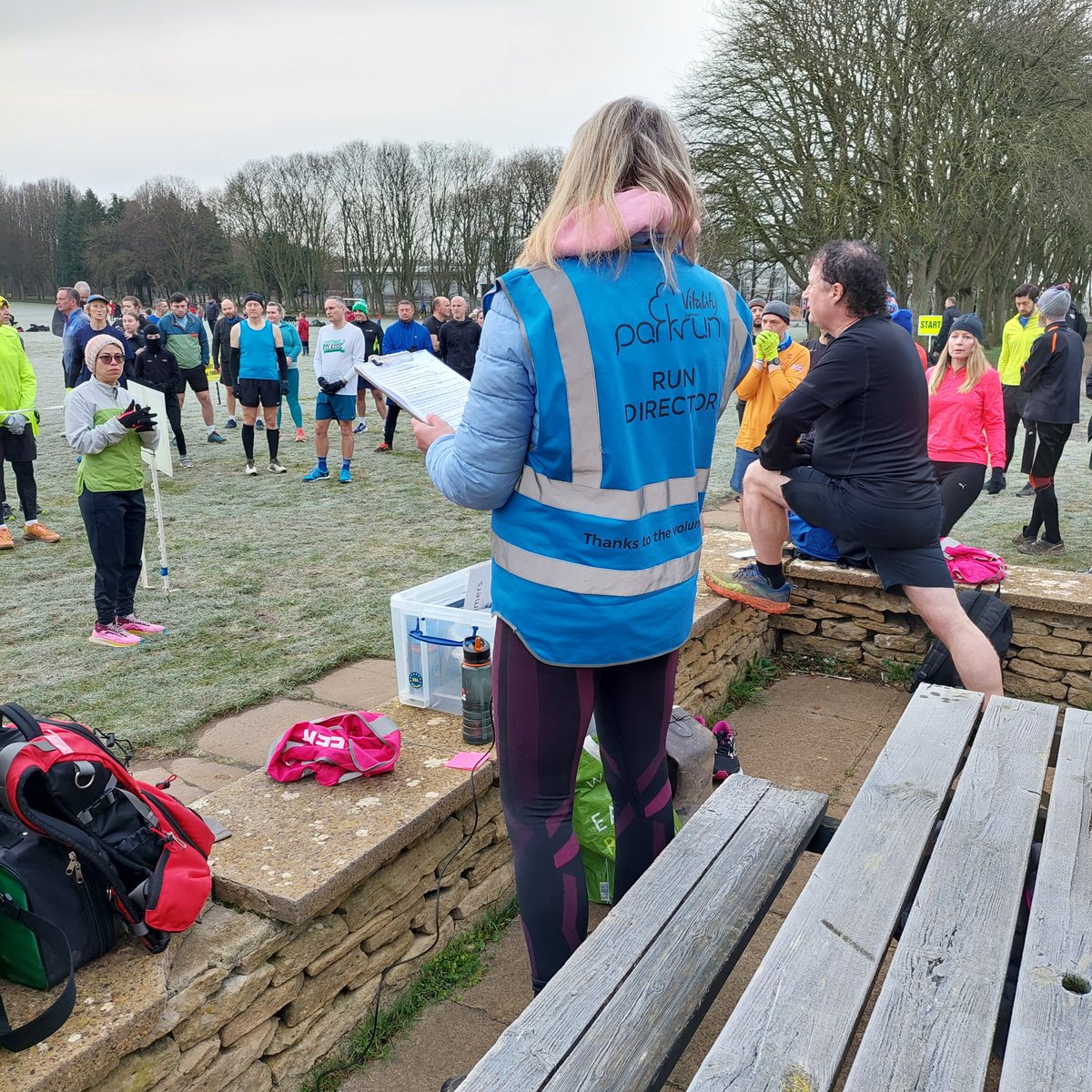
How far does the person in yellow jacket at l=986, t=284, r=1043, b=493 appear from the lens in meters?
10.1

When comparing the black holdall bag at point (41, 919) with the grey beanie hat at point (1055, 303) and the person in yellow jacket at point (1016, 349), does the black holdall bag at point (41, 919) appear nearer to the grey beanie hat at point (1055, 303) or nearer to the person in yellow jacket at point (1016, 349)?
the grey beanie hat at point (1055, 303)

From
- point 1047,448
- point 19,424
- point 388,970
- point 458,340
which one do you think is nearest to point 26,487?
point 19,424

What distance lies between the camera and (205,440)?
537 inches

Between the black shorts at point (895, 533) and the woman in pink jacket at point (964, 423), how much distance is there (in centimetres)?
181

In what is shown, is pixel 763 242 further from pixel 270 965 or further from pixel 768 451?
pixel 270 965

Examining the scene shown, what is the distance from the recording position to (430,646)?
11.1 ft

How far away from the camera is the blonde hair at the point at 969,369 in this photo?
19.4 feet

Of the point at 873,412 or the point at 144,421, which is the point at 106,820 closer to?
the point at 873,412

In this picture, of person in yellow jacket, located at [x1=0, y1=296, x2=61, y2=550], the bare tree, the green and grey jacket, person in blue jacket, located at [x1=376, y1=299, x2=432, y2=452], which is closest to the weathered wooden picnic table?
the green and grey jacket

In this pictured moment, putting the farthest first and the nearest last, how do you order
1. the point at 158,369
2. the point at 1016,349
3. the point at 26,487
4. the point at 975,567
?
the point at 158,369 → the point at 1016,349 → the point at 26,487 → the point at 975,567

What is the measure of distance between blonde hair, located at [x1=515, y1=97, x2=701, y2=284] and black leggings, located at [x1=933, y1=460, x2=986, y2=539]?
13.7 feet

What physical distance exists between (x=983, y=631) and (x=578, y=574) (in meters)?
3.22

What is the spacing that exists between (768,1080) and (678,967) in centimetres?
39

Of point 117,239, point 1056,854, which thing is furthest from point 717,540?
point 117,239
